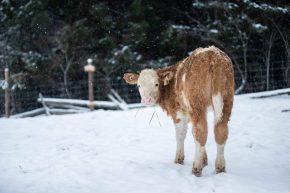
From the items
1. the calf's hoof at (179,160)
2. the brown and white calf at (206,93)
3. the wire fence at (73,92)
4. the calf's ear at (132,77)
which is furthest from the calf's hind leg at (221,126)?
the wire fence at (73,92)

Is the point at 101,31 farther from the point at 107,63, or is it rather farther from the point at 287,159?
the point at 287,159

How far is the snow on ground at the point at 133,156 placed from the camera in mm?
3658

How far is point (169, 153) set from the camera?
16.4 ft

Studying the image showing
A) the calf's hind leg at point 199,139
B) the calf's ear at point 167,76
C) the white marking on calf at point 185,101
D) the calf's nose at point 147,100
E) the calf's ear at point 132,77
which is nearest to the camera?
the calf's hind leg at point 199,139

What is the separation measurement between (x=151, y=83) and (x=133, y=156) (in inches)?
42.0

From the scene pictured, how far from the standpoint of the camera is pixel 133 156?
483 cm

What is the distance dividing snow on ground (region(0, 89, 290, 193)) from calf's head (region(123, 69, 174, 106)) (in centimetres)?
81

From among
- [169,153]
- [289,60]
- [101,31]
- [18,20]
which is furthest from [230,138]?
[18,20]

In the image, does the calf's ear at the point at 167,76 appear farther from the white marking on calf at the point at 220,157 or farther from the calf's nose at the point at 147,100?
the white marking on calf at the point at 220,157

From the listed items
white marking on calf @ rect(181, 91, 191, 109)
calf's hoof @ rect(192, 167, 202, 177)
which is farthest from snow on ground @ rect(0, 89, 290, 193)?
white marking on calf @ rect(181, 91, 191, 109)

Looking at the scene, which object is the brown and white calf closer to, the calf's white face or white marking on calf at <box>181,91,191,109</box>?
white marking on calf at <box>181,91,191,109</box>

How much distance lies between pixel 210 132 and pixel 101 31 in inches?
368

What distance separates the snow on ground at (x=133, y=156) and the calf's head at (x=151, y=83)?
811mm

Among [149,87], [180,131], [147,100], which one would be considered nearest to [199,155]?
[180,131]
